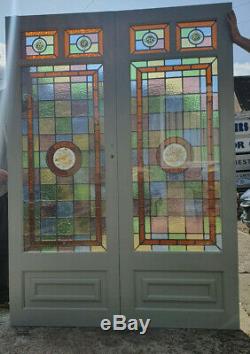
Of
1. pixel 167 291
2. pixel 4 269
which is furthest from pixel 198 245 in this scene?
pixel 4 269

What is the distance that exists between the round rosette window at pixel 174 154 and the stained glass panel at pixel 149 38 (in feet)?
2.55

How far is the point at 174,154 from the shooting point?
326cm

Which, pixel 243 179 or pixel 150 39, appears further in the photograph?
pixel 243 179

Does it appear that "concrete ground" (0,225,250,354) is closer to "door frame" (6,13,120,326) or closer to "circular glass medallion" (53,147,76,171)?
"door frame" (6,13,120,326)

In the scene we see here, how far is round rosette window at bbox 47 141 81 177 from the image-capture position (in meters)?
3.33

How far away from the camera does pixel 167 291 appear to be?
325 centimetres

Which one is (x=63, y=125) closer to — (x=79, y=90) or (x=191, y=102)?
(x=79, y=90)

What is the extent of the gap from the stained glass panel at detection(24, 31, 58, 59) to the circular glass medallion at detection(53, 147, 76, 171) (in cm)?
82

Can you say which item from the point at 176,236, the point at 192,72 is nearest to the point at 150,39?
the point at 192,72

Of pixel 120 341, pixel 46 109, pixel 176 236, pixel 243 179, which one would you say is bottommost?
pixel 120 341

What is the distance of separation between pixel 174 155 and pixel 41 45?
1504 millimetres

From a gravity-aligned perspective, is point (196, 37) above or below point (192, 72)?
above

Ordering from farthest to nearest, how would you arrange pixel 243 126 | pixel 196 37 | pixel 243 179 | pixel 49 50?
1. pixel 243 179
2. pixel 243 126
3. pixel 49 50
4. pixel 196 37

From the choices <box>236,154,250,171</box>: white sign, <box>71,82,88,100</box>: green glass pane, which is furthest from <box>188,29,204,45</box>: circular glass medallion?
<box>236,154,250,171</box>: white sign
